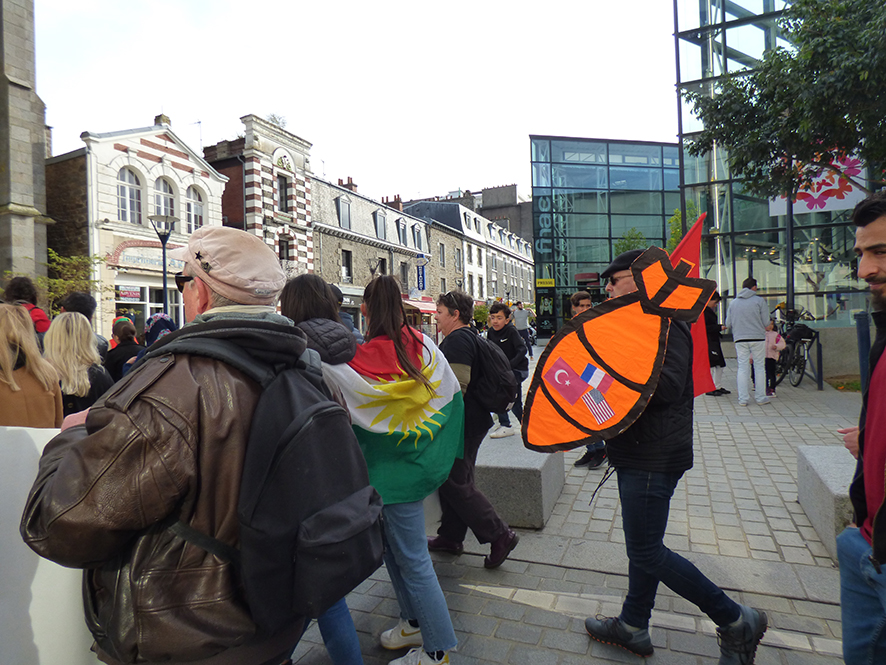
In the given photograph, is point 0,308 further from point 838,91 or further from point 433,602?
point 838,91

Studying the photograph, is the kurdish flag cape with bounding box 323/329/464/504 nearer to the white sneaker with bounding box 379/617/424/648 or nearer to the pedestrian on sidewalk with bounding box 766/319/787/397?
the white sneaker with bounding box 379/617/424/648

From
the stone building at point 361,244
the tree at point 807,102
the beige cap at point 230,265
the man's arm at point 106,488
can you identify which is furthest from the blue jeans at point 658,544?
the stone building at point 361,244

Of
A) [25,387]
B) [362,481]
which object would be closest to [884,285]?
[362,481]

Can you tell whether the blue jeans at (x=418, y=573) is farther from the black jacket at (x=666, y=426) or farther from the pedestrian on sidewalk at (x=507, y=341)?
the pedestrian on sidewalk at (x=507, y=341)

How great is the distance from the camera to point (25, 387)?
10.2ft

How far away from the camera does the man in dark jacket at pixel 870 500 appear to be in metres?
1.57

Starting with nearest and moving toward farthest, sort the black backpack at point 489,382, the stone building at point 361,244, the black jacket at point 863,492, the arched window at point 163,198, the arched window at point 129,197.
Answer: the black jacket at point 863,492 < the black backpack at point 489,382 < the arched window at point 129,197 < the arched window at point 163,198 < the stone building at point 361,244

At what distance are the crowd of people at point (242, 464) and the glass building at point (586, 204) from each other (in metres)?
31.4

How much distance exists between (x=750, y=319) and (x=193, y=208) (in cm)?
2122

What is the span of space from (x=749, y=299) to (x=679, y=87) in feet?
33.4

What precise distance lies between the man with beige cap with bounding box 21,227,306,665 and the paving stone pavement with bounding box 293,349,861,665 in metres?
1.68

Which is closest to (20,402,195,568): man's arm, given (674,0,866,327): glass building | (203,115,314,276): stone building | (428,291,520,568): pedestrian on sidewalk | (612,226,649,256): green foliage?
(428,291,520,568): pedestrian on sidewalk

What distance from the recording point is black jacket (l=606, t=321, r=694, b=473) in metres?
2.48

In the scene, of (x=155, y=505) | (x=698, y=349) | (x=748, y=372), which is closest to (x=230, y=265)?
(x=155, y=505)
